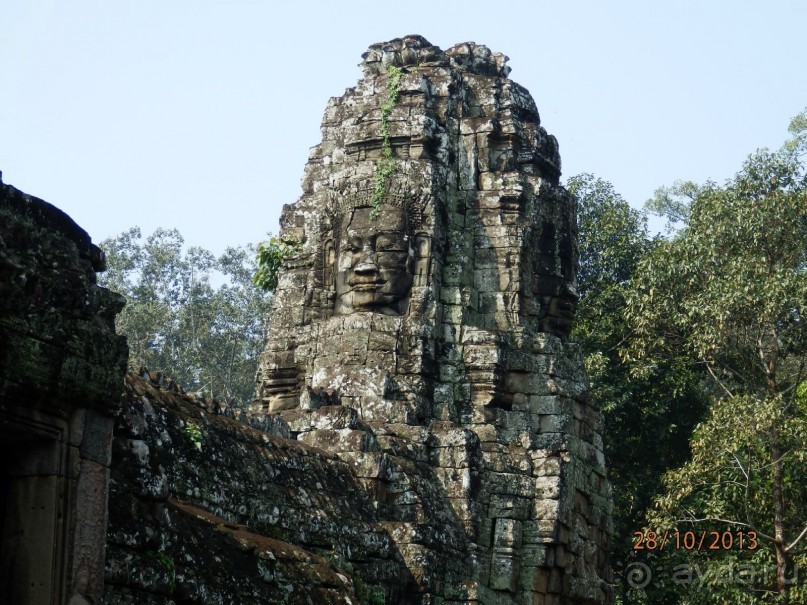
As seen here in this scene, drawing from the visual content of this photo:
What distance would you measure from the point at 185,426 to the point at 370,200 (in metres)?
7.05

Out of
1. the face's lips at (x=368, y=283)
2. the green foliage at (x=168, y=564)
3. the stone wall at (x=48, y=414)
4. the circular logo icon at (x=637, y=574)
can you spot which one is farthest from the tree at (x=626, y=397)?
the stone wall at (x=48, y=414)

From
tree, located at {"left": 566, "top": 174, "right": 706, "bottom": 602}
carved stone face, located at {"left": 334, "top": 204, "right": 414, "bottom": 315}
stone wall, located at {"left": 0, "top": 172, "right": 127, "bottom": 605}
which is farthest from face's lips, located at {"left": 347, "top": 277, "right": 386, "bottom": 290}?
stone wall, located at {"left": 0, "top": 172, "right": 127, "bottom": 605}

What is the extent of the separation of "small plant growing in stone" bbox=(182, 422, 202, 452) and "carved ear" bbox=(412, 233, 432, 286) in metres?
6.61

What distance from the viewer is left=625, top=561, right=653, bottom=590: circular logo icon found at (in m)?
25.0

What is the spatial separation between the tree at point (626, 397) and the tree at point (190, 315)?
12.7 metres

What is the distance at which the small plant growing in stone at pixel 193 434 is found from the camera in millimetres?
10938

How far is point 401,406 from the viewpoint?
16250mm

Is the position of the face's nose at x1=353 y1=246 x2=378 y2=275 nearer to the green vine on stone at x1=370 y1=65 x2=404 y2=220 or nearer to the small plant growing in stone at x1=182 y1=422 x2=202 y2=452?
the green vine on stone at x1=370 y1=65 x2=404 y2=220

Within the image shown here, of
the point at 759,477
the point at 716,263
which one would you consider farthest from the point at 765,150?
the point at 759,477

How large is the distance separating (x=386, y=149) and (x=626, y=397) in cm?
991

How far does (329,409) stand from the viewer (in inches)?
591
